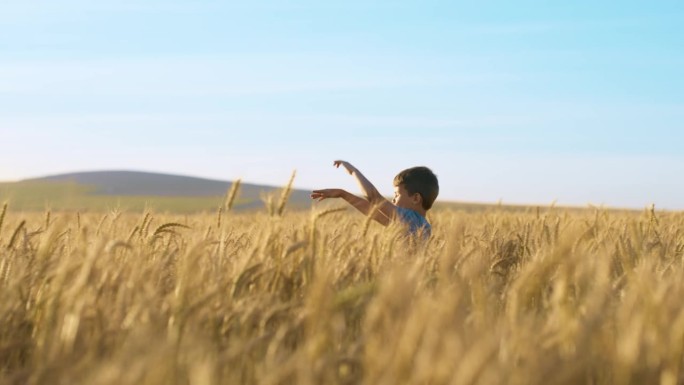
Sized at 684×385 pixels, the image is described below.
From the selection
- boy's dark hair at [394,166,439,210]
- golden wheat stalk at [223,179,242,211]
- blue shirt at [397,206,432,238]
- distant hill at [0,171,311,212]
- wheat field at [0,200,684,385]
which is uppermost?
distant hill at [0,171,311,212]

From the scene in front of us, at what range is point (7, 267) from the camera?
247 cm

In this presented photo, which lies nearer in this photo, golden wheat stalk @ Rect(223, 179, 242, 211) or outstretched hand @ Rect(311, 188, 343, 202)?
golden wheat stalk @ Rect(223, 179, 242, 211)

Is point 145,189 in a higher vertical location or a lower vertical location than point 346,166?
higher

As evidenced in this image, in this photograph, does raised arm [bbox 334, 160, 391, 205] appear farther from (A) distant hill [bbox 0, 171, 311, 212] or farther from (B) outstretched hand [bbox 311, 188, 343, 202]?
(A) distant hill [bbox 0, 171, 311, 212]

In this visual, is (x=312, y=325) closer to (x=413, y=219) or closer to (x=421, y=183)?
(x=413, y=219)

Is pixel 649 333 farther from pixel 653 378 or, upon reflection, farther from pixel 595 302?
pixel 595 302

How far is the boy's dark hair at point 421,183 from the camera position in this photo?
476cm

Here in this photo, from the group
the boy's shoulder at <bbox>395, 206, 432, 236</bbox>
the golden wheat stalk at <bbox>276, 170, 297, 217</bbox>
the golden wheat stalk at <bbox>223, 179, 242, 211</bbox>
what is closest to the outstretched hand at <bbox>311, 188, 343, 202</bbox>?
the boy's shoulder at <bbox>395, 206, 432, 236</bbox>

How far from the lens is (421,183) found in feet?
15.6

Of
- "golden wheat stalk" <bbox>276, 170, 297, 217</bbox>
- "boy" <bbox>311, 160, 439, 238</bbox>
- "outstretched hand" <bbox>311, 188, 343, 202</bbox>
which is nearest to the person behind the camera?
"golden wheat stalk" <bbox>276, 170, 297, 217</bbox>

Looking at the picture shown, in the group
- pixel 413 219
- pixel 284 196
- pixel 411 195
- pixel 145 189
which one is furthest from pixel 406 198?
pixel 145 189

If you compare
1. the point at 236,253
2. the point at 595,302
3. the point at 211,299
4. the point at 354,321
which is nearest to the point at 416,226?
the point at 236,253

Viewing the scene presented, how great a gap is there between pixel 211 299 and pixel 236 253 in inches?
49.8

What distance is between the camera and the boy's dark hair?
4.76 m
